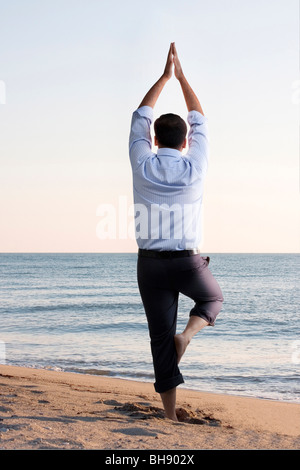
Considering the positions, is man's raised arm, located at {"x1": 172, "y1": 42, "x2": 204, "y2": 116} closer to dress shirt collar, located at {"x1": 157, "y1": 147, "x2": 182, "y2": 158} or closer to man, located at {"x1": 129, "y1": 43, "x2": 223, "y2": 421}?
man, located at {"x1": 129, "y1": 43, "x2": 223, "y2": 421}

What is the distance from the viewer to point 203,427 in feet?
12.7

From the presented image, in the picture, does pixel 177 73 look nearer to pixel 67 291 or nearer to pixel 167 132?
pixel 167 132

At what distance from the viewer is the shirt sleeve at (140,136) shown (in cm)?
340

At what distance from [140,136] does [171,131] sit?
7.8 inches

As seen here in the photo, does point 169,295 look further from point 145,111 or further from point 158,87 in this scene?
point 158,87

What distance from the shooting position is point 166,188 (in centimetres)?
333

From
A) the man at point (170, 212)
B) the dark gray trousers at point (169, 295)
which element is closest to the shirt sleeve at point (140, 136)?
the man at point (170, 212)

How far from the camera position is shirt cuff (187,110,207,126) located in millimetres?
3493

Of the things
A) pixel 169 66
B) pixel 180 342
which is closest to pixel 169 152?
pixel 169 66

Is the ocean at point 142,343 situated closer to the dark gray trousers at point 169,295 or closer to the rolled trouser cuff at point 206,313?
the dark gray trousers at point 169,295

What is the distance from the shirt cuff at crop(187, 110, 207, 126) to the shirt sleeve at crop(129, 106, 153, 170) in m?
0.25

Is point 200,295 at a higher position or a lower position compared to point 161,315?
higher
